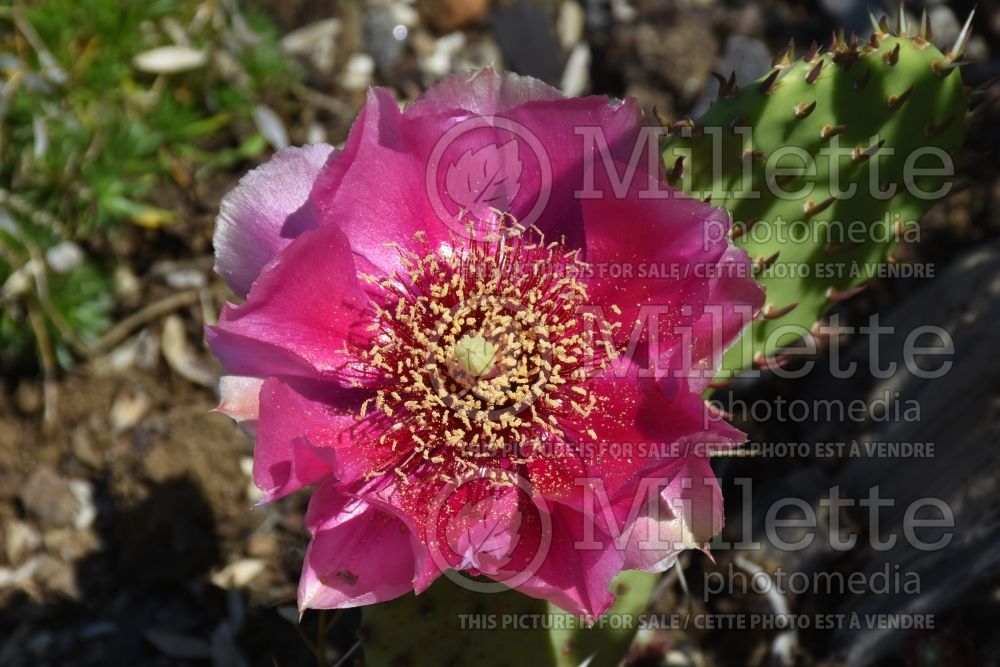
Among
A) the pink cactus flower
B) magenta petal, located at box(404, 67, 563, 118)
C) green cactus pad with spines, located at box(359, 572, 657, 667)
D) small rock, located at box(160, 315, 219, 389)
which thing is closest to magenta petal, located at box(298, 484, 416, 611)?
the pink cactus flower

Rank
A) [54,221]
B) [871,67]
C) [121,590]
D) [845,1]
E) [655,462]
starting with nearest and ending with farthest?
[655,462]
[871,67]
[121,590]
[54,221]
[845,1]

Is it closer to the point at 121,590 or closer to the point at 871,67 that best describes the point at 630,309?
the point at 871,67

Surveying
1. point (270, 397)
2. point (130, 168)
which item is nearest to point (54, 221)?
point (130, 168)

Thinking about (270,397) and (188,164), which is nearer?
(270,397)

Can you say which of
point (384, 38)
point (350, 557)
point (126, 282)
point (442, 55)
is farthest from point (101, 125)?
point (350, 557)

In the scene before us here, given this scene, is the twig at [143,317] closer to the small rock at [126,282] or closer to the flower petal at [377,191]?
the small rock at [126,282]

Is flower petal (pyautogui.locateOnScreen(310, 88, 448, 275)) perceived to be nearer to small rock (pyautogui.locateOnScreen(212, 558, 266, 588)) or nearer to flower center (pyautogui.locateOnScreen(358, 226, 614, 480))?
flower center (pyautogui.locateOnScreen(358, 226, 614, 480))
